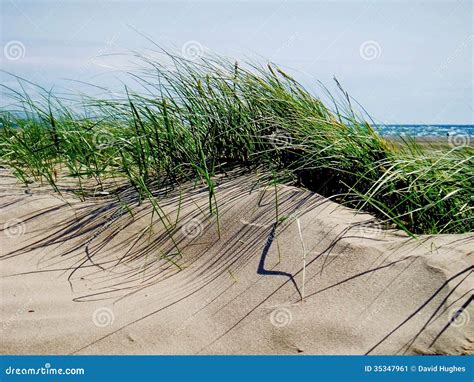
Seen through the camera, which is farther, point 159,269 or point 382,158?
point 382,158

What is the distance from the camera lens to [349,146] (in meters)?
2.82

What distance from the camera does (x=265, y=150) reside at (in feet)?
9.49

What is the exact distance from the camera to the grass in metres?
2.70

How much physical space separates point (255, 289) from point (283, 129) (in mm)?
1048

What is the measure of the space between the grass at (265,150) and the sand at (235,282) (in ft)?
0.52

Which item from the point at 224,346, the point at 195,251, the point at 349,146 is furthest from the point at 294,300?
the point at 349,146

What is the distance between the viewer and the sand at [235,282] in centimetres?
195

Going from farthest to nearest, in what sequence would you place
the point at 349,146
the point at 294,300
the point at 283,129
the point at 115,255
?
the point at 283,129, the point at 349,146, the point at 115,255, the point at 294,300

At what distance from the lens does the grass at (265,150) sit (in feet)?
8.85

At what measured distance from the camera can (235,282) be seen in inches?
89.1

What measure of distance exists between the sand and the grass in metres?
0.16

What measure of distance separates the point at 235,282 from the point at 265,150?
83 centimetres

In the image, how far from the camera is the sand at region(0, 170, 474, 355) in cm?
195

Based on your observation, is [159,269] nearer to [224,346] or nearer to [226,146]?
[224,346]
